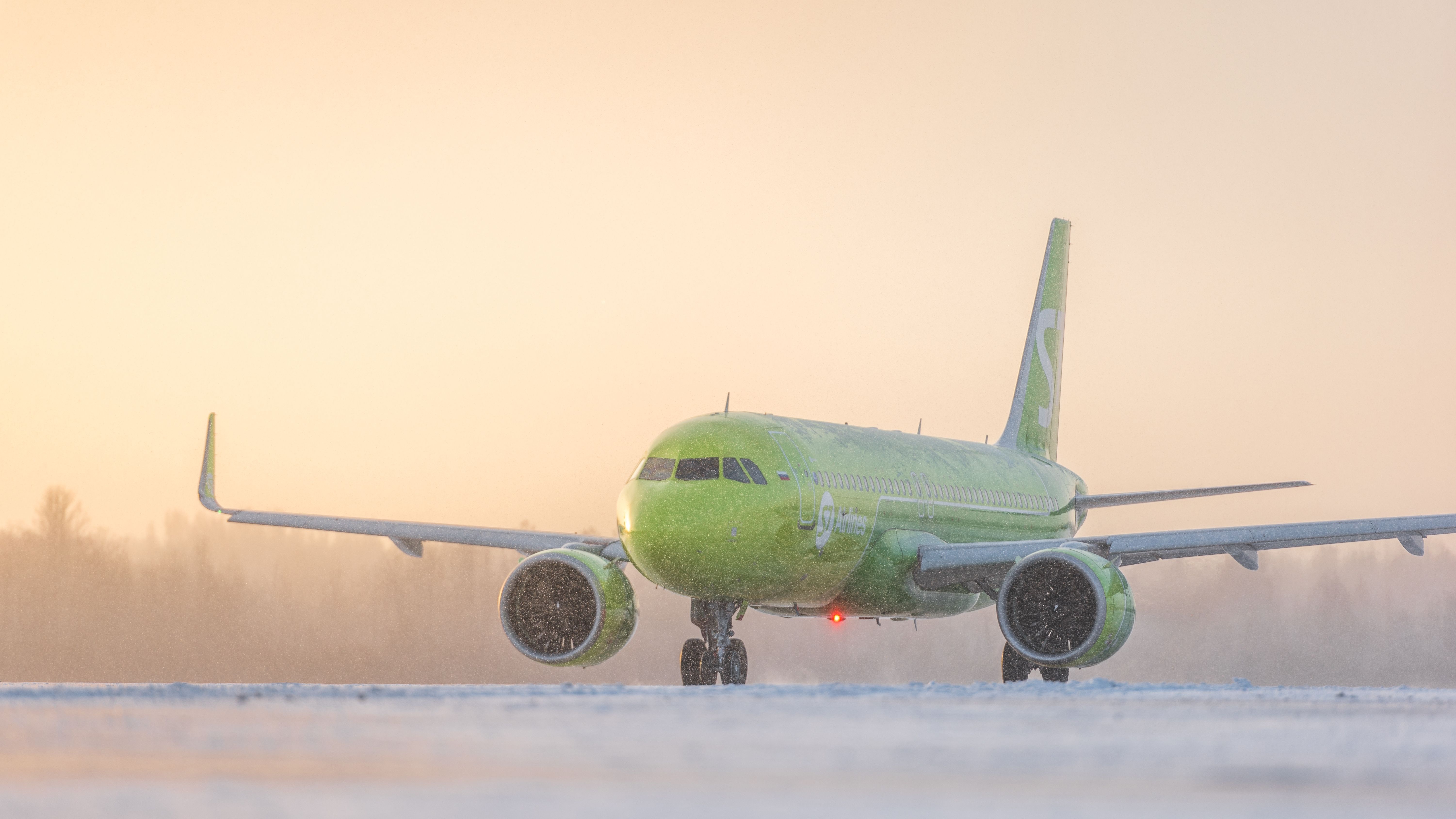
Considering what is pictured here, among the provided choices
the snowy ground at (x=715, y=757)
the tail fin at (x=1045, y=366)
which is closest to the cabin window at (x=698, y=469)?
the snowy ground at (x=715, y=757)

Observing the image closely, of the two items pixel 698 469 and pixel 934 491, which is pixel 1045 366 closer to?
pixel 934 491

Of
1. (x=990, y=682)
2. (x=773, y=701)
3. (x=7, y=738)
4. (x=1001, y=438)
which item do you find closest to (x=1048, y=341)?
(x=1001, y=438)

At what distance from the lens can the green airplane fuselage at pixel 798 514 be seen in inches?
780

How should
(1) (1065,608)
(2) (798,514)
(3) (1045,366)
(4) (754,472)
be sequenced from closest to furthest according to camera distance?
1. (1) (1065,608)
2. (4) (754,472)
3. (2) (798,514)
4. (3) (1045,366)

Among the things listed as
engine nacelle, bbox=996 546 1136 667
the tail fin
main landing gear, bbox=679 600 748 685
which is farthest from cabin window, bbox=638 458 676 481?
the tail fin

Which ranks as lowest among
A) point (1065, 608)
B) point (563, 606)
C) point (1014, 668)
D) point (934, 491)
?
point (1014, 668)

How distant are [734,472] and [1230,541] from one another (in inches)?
265

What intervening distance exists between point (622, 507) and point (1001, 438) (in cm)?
1584

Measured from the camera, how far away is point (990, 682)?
1455 centimetres

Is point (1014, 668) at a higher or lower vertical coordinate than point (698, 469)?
lower

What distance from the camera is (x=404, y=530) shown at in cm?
2527

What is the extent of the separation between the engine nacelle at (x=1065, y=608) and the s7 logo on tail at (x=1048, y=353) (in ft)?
50.4

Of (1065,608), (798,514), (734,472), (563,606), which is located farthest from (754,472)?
(1065,608)

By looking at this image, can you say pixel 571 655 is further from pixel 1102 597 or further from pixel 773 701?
pixel 773 701
